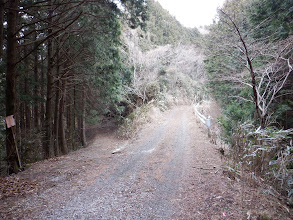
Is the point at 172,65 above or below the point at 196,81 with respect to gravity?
above

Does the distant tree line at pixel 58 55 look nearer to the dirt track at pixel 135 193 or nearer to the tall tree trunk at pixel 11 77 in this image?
the tall tree trunk at pixel 11 77

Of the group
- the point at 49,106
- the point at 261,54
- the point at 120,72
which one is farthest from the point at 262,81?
the point at 49,106

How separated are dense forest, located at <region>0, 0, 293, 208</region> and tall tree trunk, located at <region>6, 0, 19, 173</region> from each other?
0.08ft

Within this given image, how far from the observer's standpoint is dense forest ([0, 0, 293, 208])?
14.9 ft

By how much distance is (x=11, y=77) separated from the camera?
17.2ft

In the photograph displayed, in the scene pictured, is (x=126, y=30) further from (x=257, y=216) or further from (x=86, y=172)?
(x=257, y=216)

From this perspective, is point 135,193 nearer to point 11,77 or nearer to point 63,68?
point 11,77

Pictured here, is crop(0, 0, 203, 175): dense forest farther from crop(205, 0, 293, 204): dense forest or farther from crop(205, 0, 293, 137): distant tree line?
crop(205, 0, 293, 204): dense forest

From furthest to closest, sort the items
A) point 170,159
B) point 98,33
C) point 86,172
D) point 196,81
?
point 196,81, point 98,33, point 170,159, point 86,172

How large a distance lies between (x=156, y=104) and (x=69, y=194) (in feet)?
50.2

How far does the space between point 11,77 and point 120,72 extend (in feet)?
23.4

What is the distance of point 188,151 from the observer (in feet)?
23.6

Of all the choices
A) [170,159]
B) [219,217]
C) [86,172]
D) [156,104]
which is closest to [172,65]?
[156,104]

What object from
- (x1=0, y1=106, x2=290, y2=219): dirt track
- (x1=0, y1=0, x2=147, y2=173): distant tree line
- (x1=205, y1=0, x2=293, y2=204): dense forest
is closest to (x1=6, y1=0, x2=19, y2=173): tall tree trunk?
(x1=0, y1=0, x2=147, y2=173): distant tree line
